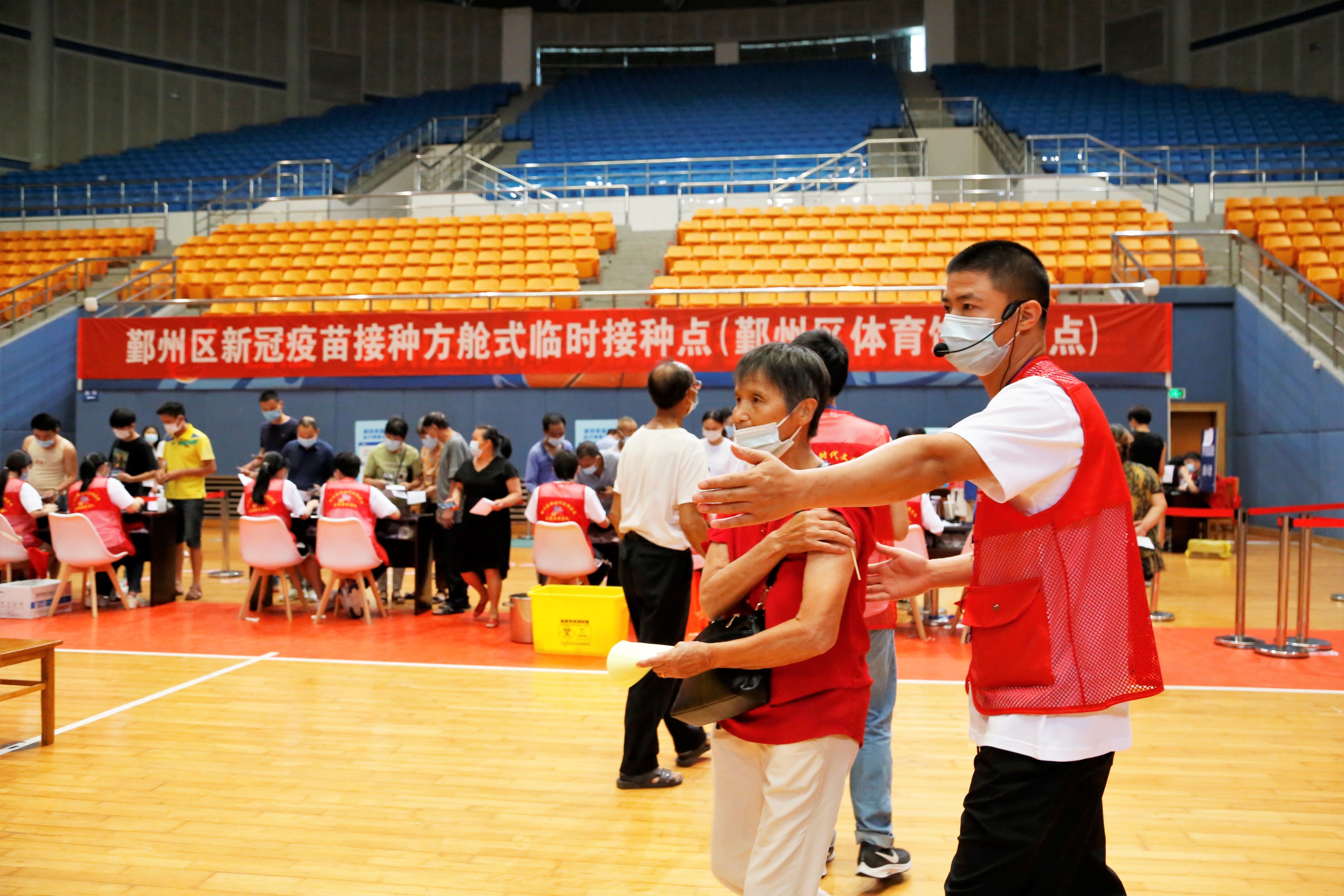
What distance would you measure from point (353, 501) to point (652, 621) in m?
3.94

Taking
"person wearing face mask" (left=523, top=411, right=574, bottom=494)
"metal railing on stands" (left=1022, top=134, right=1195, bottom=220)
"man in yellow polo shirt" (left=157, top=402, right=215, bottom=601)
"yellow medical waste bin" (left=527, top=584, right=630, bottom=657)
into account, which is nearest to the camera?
→ "yellow medical waste bin" (left=527, top=584, right=630, bottom=657)

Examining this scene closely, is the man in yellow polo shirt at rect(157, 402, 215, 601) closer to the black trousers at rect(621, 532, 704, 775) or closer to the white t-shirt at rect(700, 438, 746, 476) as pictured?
the white t-shirt at rect(700, 438, 746, 476)

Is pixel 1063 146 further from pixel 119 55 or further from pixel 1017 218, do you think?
pixel 119 55

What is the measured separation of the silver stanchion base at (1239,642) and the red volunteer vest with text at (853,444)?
4441 mm

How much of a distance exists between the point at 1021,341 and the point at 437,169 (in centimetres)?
1978

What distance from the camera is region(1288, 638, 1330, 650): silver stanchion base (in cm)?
596

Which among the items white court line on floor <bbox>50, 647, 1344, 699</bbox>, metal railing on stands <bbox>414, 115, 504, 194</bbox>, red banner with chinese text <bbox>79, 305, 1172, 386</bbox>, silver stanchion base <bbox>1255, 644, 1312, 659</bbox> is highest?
metal railing on stands <bbox>414, 115, 504, 194</bbox>

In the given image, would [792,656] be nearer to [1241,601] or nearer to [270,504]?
[1241,601]

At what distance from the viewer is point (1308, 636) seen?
20.9 ft

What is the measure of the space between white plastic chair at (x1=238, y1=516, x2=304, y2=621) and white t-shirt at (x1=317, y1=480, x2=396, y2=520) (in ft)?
0.94

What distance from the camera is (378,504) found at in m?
7.09

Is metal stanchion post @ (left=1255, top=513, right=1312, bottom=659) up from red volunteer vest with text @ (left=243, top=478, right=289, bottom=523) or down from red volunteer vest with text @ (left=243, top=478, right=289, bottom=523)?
down

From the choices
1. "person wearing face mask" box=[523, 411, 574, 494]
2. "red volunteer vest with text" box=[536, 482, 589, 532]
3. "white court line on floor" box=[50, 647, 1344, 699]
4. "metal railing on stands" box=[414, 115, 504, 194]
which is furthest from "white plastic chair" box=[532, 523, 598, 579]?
"metal railing on stands" box=[414, 115, 504, 194]

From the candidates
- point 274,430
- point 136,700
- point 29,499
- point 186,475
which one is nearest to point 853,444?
point 136,700
